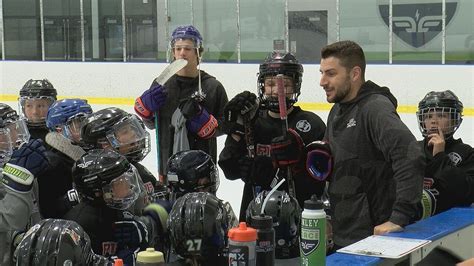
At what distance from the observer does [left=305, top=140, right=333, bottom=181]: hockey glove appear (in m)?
3.25

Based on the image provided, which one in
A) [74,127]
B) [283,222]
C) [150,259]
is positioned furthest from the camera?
[74,127]

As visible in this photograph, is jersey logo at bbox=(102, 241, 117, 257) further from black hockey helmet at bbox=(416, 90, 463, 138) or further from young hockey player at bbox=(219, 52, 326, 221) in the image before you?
black hockey helmet at bbox=(416, 90, 463, 138)

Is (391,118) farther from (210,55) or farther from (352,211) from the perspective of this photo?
(210,55)

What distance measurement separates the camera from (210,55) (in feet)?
42.2

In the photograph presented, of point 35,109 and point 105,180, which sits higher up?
point 35,109

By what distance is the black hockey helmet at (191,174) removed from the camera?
3.03m

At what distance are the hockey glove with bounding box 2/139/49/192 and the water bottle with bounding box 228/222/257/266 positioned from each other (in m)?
1.03

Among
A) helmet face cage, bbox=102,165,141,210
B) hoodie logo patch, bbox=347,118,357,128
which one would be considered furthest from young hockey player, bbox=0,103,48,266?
hoodie logo patch, bbox=347,118,357,128

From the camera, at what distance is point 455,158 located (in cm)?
375

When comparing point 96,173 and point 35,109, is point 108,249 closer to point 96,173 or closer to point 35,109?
point 96,173

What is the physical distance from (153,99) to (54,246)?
6.91 ft

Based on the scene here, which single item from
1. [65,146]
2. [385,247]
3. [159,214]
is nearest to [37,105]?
[65,146]

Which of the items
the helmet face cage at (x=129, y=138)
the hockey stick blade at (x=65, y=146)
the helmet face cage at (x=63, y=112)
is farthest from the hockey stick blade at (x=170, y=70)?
the hockey stick blade at (x=65, y=146)

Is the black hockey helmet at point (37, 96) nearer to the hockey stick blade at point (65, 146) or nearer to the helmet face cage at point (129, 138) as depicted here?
the hockey stick blade at point (65, 146)
